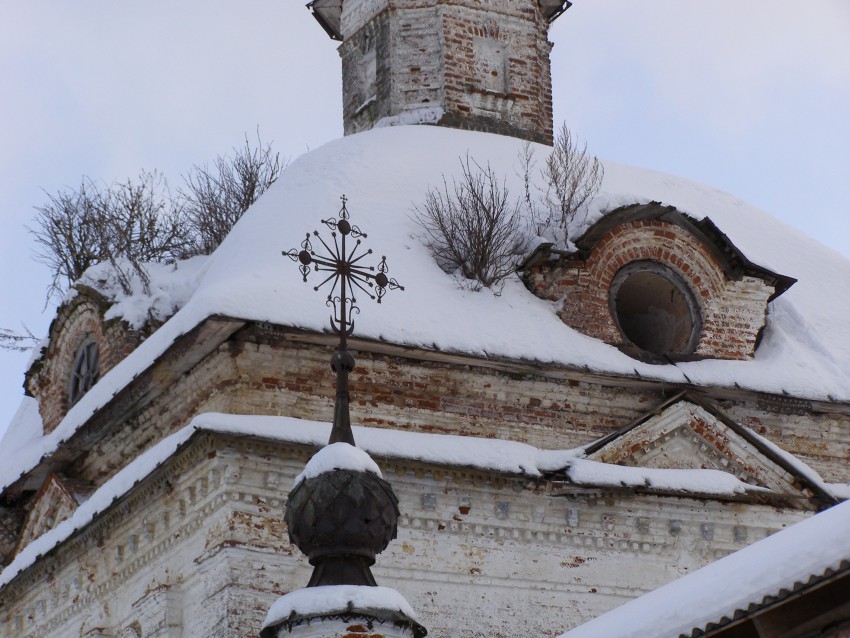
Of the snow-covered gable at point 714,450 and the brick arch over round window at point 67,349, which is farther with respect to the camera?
the brick arch over round window at point 67,349

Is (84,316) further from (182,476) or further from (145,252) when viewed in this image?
(145,252)

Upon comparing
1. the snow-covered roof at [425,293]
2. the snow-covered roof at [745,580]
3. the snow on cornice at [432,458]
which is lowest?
the snow-covered roof at [745,580]

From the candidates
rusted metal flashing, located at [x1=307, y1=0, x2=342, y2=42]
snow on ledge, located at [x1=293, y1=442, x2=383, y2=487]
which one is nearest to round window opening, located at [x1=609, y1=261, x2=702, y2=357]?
snow on ledge, located at [x1=293, y1=442, x2=383, y2=487]

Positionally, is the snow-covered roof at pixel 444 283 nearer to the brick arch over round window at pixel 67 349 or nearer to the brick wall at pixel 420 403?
the brick wall at pixel 420 403

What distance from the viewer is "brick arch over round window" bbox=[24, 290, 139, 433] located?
43.1 feet

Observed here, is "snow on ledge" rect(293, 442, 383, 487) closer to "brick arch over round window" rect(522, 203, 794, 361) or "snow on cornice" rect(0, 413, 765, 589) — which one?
"snow on cornice" rect(0, 413, 765, 589)

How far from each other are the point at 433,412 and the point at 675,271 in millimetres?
2527

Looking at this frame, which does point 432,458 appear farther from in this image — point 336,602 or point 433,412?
point 336,602

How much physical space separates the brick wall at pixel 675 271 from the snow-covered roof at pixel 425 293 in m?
0.17

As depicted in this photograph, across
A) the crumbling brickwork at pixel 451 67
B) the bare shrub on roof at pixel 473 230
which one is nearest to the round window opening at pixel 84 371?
the bare shrub on roof at pixel 473 230

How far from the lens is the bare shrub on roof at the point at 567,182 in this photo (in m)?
12.9

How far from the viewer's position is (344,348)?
873cm

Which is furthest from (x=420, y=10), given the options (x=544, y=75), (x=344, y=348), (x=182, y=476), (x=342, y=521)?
(x=342, y=521)

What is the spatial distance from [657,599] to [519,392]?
4.97 m
